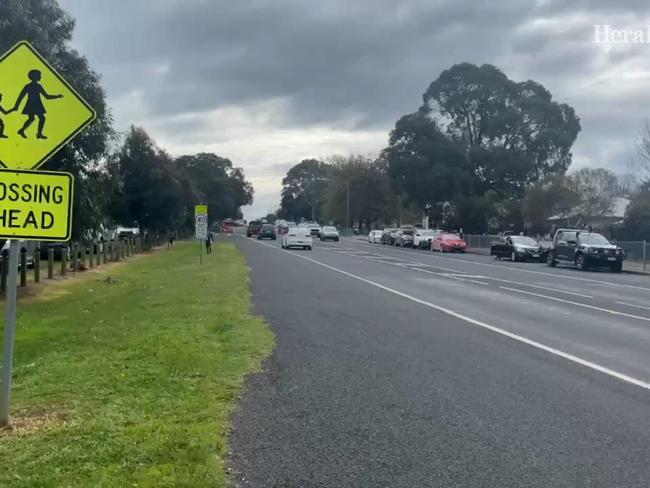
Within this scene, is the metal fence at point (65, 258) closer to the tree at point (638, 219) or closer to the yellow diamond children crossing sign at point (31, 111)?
the yellow diamond children crossing sign at point (31, 111)

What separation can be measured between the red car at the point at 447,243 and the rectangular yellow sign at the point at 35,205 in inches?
2034

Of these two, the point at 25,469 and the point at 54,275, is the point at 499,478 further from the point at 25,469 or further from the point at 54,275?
the point at 54,275

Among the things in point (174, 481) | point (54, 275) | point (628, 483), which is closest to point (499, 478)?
point (628, 483)

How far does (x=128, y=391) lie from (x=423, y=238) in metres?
55.0

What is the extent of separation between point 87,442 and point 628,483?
4.01m

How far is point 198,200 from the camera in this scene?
74.6m

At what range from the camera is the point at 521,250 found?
44469 millimetres

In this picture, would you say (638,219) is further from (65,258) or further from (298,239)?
(65,258)

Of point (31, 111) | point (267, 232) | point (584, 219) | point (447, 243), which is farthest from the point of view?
point (267, 232)

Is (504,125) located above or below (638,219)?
above

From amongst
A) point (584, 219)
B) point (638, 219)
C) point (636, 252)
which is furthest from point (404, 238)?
point (636, 252)

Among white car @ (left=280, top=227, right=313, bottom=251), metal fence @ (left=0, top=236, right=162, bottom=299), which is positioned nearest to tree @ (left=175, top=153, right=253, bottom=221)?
white car @ (left=280, top=227, right=313, bottom=251)

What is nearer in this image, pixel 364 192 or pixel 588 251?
pixel 588 251

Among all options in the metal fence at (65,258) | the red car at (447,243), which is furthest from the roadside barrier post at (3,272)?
the red car at (447,243)
